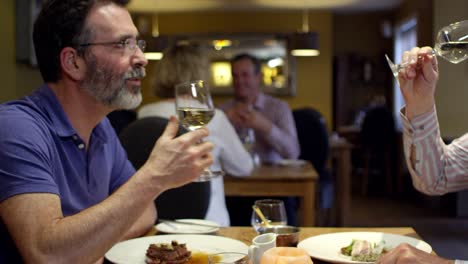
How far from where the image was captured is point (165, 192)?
7.06 ft

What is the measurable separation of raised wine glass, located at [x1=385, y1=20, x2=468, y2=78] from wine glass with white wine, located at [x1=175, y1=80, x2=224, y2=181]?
473 millimetres

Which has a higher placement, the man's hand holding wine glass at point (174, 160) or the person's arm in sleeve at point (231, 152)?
the man's hand holding wine glass at point (174, 160)

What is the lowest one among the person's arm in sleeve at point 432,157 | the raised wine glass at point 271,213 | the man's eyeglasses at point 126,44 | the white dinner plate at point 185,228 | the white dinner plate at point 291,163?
the white dinner plate at point 291,163

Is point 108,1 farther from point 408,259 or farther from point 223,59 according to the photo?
point 223,59

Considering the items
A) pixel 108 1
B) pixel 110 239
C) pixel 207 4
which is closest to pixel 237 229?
pixel 110 239

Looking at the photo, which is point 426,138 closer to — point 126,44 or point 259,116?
point 126,44

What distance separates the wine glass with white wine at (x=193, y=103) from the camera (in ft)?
4.70

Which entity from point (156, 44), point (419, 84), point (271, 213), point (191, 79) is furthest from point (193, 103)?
point (156, 44)

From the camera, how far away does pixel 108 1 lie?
59.7 inches

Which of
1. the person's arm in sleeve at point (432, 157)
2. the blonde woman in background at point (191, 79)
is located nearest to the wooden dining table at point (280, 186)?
the blonde woman in background at point (191, 79)

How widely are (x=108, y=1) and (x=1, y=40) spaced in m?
3.37

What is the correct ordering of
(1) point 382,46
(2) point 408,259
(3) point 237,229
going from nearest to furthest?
(2) point 408,259 < (3) point 237,229 < (1) point 382,46

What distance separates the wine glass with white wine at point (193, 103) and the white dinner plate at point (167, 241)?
0.99 ft

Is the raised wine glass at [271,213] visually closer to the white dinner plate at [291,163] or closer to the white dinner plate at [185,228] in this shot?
the white dinner plate at [185,228]
